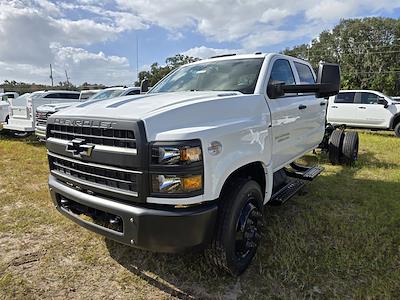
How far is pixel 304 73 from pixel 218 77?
1768 millimetres

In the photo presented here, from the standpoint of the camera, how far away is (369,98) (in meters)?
12.4

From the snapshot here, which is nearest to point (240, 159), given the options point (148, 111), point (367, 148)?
point (148, 111)

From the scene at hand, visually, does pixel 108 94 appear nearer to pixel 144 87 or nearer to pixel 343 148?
pixel 144 87

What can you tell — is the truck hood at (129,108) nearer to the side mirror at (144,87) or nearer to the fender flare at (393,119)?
the side mirror at (144,87)

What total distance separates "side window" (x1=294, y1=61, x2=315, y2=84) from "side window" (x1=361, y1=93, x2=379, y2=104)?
27.6 feet

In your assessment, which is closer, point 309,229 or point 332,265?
point 332,265

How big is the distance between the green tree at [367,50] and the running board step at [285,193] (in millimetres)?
50073

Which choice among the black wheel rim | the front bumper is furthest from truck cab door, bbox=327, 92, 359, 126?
the front bumper

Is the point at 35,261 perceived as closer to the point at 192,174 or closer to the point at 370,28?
the point at 192,174

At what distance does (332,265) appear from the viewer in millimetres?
3004

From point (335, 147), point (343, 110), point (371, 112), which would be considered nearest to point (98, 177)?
point (335, 147)

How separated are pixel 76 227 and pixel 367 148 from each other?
824cm

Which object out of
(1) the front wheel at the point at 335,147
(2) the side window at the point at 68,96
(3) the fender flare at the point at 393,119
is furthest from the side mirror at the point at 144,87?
(3) the fender flare at the point at 393,119

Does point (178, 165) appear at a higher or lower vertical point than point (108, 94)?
lower
